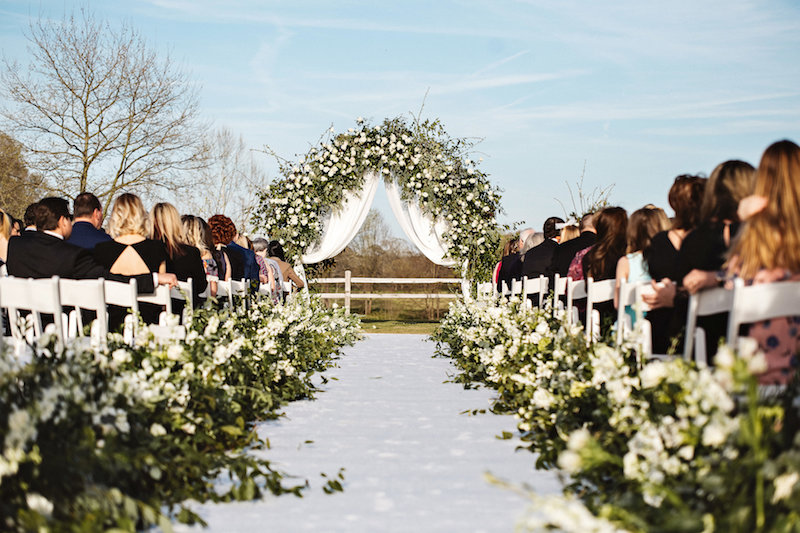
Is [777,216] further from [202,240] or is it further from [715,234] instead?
[202,240]

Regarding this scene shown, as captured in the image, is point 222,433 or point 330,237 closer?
point 222,433

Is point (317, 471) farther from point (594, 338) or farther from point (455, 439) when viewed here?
point (594, 338)

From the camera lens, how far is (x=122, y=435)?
3.43m

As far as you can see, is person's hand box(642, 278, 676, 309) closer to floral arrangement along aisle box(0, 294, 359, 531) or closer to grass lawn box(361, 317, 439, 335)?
floral arrangement along aisle box(0, 294, 359, 531)

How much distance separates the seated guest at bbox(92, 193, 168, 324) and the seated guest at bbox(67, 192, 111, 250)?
0.81 meters

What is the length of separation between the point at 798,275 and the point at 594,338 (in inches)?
85.0

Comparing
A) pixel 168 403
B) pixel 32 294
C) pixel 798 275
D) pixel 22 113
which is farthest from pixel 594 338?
pixel 22 113

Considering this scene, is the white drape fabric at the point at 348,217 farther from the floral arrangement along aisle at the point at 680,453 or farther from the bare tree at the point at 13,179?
the floral arrangement along aisle at the point at 680,453

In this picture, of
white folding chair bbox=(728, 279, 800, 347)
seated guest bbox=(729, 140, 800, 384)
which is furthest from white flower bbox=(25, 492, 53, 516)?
seated guest bbox=(729, 140, 800, 384)

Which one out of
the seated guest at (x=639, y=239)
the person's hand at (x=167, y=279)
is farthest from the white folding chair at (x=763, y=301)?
the person's hand at (x=167, y=279)

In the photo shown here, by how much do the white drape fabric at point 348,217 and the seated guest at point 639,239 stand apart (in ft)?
33.3

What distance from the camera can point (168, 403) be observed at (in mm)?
4188

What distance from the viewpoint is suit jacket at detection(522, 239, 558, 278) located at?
920 centimetres

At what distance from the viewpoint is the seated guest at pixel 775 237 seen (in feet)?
11.6
